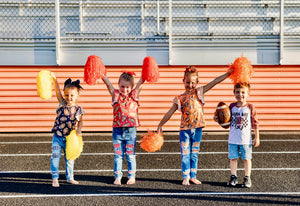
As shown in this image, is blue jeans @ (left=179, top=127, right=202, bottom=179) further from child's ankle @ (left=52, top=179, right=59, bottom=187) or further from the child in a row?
child's ankle @ (left=52, top=179, right=59, bottom=187)

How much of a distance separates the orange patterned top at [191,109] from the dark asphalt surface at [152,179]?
2.63ft

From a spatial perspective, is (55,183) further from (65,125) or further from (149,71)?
(149,71)

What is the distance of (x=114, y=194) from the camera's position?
423 centimetres

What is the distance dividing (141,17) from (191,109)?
267 inches

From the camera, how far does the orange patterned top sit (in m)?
4.54

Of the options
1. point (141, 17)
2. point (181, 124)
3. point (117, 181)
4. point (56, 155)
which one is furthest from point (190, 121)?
point (141, 17)

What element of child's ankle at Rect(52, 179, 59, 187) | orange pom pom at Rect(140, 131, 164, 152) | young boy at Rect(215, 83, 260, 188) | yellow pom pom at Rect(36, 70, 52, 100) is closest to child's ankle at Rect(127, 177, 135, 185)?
orange pom pom at Rect(140, 131, 164, 152)

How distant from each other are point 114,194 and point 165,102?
523 centimetres

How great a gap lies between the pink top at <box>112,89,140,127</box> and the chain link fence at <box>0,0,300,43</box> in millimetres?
5841

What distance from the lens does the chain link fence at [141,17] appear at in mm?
10445

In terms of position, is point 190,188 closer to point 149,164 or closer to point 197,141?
point 197,141

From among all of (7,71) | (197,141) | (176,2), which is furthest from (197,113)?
(176,2)

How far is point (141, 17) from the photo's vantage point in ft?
35.2

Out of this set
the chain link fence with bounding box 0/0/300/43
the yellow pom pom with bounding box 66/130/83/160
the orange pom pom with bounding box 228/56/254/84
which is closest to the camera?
the orange pom pom with bounding box 228/56/254/84
